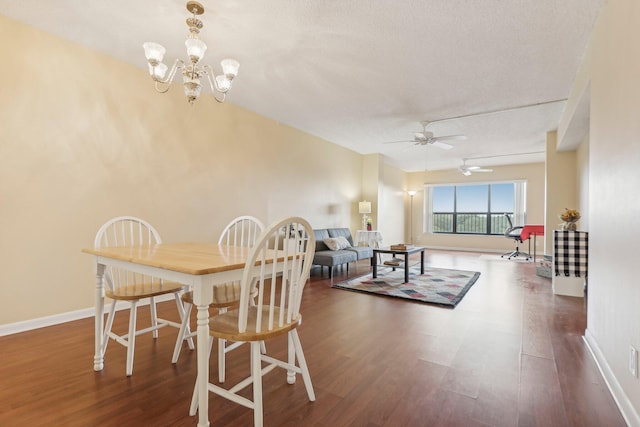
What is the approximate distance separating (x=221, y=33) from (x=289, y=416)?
9.33 feet

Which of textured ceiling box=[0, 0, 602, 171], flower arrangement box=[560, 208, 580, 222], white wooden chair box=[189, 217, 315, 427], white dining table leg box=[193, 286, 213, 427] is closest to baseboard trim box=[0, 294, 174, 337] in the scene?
white wooden chair box=[189, 217, 315, 427]

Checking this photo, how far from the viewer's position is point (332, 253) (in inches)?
198

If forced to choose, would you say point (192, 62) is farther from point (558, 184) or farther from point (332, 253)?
point (558, 184)

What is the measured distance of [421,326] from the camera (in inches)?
110

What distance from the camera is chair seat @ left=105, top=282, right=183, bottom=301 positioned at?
6.26 ft

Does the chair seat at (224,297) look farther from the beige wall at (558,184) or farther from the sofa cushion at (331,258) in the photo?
the beige wall at (558,184)

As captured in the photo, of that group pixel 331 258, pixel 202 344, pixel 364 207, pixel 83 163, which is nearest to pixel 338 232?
pixel 364 207

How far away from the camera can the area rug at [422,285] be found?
3.71 metres

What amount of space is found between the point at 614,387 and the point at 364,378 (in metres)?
1.38

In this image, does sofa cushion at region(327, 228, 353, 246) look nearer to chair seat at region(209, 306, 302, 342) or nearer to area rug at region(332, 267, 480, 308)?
area rug at region(332, 267, 480, 308)

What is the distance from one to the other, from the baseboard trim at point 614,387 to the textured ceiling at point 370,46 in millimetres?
2445

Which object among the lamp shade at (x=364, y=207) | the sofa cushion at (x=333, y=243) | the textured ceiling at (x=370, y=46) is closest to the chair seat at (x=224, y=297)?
the textured ceiling at (x=370, y=46)

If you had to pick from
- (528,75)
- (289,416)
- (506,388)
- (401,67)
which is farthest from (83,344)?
(528,75)

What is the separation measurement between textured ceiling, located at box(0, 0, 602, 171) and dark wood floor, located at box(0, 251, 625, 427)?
2529mm
